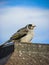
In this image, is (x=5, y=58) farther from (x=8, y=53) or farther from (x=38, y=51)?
(x=38, y=51)

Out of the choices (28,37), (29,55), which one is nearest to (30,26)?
(28,37)

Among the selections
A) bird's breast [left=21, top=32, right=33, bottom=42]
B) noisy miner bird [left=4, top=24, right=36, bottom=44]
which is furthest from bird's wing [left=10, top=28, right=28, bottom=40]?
bird's breast [left=21, top=32, right=33, bottom=42]

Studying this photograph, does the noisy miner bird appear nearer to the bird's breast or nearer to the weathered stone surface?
the bird's breast

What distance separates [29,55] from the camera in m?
17.5

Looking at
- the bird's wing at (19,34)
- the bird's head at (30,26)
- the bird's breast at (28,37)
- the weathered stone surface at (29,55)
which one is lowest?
the weathered stone surface at (29,55)

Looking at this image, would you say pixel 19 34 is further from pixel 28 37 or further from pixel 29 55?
pixel 29 55

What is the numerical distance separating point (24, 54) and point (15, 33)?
63.6 inches

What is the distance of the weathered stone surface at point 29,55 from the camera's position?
17234mm

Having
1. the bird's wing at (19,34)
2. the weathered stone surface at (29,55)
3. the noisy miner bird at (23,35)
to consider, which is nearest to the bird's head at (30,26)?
the noisy miner bird at (23,35)

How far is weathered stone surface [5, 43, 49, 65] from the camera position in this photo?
17.2 meters

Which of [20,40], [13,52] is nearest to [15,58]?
[13,52]

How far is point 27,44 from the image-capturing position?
1766cm

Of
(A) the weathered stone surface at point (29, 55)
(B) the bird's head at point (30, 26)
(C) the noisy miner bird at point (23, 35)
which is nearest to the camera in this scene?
(A) the weathered stone surface at point (29, 55)

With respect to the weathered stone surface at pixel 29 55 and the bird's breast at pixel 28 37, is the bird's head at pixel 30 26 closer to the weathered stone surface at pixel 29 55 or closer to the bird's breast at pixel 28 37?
the bird's breast at pixel 28 37
